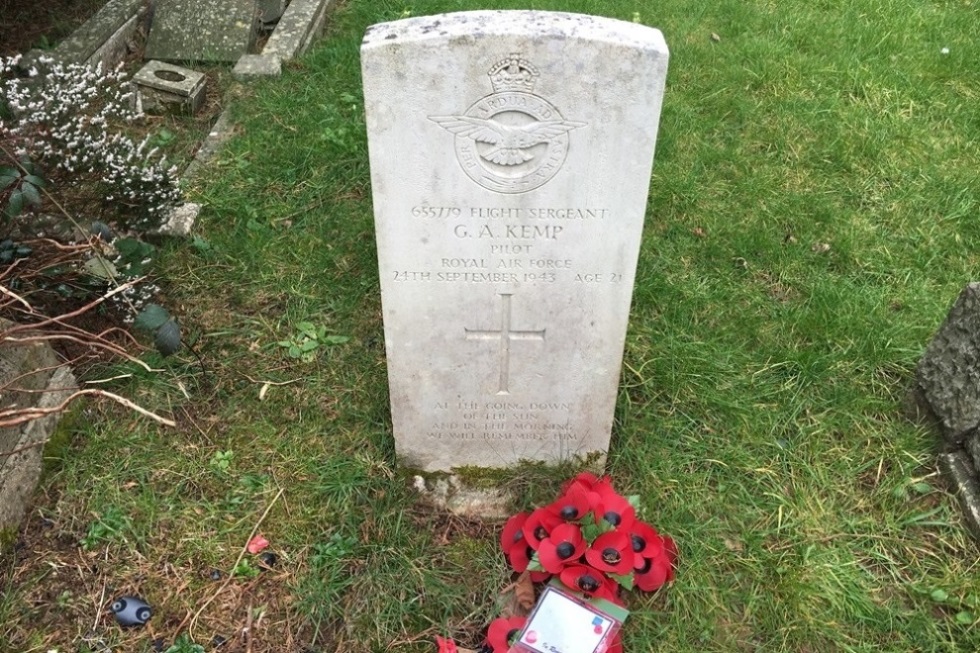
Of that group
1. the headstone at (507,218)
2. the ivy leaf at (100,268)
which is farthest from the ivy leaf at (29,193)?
the headstone at (507,218)

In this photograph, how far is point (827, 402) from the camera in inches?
111

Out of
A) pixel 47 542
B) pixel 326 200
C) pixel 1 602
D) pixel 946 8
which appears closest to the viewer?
pixel 1 602

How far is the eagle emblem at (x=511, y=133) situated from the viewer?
1.73m

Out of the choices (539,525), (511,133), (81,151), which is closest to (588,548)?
(539,525)

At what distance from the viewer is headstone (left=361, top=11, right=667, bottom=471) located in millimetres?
1700

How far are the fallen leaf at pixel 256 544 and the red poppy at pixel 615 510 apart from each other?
108cm

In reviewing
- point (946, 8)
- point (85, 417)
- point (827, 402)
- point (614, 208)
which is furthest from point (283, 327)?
point (946, 8)

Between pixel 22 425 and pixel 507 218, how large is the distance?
183 centimetres

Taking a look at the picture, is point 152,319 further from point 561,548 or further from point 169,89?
point 169,89

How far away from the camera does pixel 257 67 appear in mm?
4527

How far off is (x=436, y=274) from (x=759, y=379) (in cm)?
148

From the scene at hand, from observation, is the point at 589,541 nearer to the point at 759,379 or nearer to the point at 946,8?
the point at 759,379

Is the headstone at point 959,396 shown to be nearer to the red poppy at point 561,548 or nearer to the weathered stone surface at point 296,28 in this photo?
the red poppy at point 561,548

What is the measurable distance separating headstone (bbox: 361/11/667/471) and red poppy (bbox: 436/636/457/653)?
62 cm
